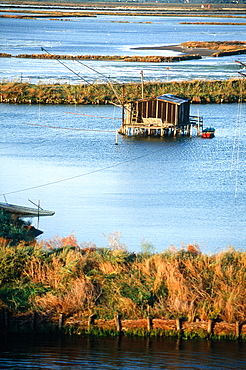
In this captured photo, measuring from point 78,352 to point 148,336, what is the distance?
1.95 meters

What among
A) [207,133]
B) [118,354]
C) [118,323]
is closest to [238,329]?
[118,323]

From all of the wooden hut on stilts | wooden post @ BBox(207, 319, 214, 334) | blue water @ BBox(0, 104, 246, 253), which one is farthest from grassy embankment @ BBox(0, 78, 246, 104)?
wooden post @ BBox(207, 319, 214, 334)

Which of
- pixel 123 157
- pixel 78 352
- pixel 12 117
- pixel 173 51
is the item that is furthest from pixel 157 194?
pixel 173 51

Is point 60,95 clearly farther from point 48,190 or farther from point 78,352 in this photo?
point 78,352

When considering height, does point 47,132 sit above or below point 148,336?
above

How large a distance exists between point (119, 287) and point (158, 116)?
108 feet

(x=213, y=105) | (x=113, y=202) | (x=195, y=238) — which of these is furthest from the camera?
(x=213, y=105)

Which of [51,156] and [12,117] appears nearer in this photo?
[51,156]

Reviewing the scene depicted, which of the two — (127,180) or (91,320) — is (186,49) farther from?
(91,320)

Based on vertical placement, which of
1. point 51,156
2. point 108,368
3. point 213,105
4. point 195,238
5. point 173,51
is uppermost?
point 173,51

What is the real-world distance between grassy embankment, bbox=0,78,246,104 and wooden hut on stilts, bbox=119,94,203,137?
11974 mm

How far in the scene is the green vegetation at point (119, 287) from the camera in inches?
685

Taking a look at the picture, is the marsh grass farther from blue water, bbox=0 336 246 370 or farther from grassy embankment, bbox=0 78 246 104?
grassy embankment, bbox=0 78 246 104

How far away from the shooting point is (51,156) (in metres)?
43.5
